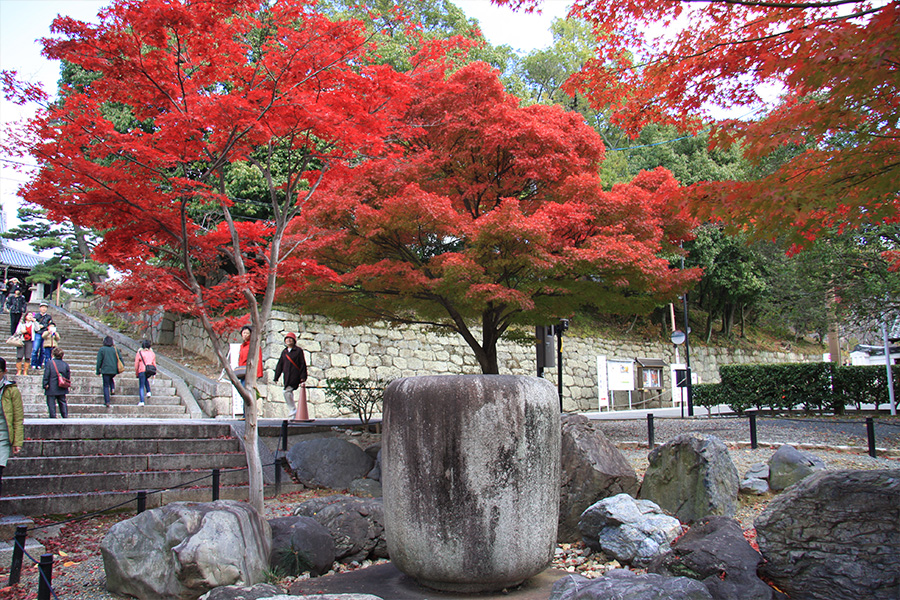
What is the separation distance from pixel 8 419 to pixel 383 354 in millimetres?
11861

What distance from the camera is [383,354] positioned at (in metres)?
17.1

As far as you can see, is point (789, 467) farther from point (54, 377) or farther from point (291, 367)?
point (54, 377)

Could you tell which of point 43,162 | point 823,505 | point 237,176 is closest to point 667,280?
point 823,505

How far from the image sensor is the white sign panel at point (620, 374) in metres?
22.1

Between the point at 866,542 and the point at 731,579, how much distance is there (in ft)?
2.87

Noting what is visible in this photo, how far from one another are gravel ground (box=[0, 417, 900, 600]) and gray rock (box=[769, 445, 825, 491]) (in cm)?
34

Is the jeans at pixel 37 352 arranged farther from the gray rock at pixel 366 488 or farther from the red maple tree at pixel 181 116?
the gray rock at pixel 366 488

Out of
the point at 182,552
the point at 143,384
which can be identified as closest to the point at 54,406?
the point at 143,384

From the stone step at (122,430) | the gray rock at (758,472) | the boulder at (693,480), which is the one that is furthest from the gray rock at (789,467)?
the stone step at (122,430)

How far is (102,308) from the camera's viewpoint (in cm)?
2069

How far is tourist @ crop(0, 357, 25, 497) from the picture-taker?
536cm

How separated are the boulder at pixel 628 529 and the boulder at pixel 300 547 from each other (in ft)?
7.90

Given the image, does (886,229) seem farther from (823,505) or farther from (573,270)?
(823,505)

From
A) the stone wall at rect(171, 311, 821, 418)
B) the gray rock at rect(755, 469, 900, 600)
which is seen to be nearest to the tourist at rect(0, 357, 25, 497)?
the gray rock at rect(755, 469, 900, 600)
